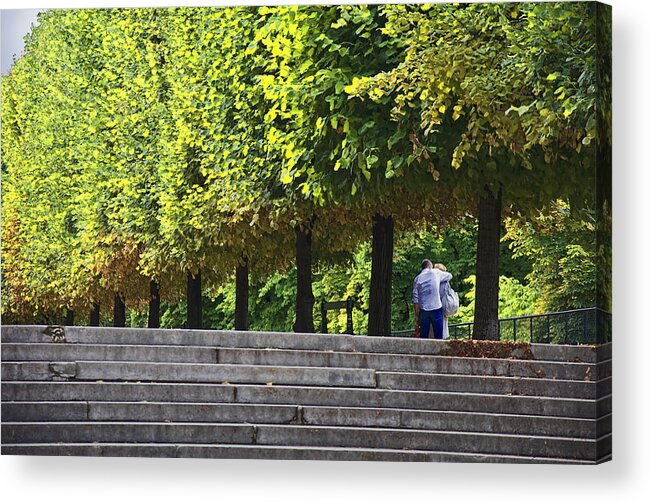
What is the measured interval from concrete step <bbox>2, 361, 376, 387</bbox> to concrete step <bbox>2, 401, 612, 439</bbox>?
0.40 meters

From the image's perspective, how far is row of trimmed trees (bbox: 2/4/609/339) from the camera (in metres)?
15.0

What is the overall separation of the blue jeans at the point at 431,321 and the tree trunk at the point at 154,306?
3.76 metres

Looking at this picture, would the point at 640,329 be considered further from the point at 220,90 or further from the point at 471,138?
the point at 220,90

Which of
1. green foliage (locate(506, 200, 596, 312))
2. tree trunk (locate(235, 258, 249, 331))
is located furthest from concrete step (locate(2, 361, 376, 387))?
green foliage (locate(506, 200, 596, 312))

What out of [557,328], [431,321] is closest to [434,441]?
[431,321]

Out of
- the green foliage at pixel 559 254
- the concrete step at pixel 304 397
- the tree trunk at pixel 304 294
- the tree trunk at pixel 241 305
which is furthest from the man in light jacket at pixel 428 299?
the tree trunk at pixel 241 305

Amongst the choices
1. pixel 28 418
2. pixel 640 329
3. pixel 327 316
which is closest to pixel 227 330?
pixel 327 316

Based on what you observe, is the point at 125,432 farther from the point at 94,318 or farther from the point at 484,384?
the point at 484,384

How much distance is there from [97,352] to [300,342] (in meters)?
2.83

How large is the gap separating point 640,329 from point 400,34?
487cm

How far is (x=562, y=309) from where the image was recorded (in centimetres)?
1491

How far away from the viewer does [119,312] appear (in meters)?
17.1

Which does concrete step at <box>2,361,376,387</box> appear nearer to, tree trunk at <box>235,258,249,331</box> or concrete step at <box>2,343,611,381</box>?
concrete step at <box>2,343,611,381</box>

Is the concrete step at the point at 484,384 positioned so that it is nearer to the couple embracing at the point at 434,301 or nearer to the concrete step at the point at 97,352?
the couple embracing at the point at 434,301
